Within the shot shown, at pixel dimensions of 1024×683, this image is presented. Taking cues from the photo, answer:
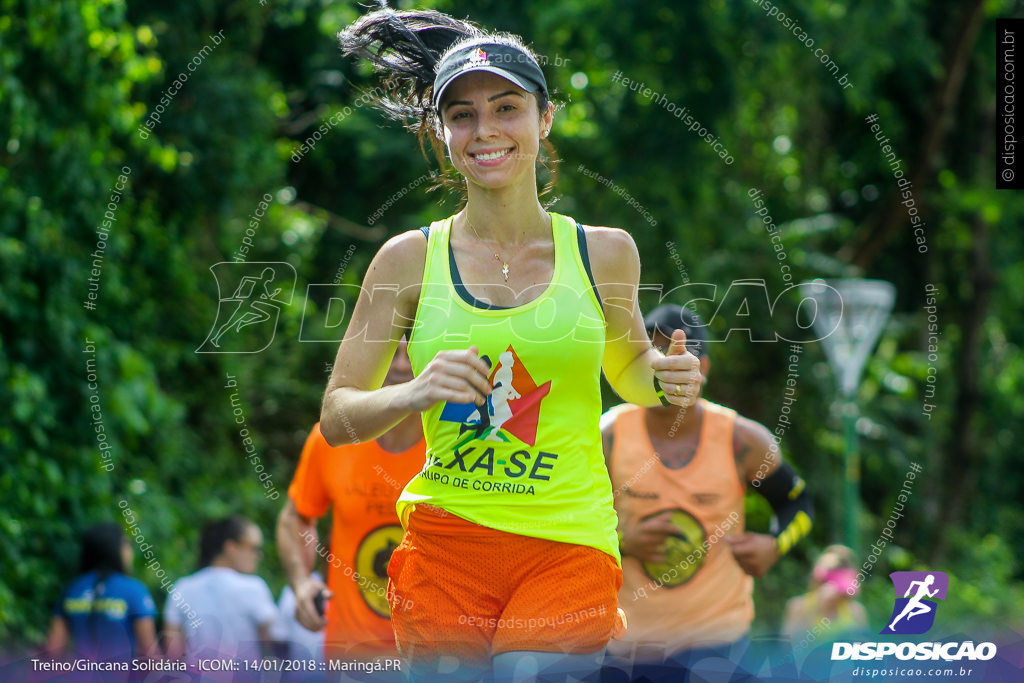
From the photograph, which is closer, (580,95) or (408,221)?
(408,221)

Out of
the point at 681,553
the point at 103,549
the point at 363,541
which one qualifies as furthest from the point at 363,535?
the point at 103,549

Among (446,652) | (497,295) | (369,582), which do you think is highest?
(497,295)

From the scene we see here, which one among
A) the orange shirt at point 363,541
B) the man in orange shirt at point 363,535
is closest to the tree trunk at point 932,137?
the man in orange shirt at point 363,535

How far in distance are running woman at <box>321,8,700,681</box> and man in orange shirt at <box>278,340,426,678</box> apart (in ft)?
4.03

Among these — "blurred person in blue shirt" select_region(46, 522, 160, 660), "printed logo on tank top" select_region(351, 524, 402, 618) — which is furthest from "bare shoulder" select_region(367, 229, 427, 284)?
"blurred person in blue shirt" select_region(46, 522, 160, 660)

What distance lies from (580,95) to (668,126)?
0.79m

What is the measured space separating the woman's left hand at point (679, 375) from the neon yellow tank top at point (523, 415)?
0.15 m

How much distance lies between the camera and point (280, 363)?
858cm

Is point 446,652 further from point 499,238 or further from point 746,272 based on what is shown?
point 746,272

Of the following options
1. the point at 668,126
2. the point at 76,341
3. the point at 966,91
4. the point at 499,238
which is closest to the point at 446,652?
the point at 499,238

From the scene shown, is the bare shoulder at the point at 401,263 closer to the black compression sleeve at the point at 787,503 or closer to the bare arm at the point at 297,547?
the bare arm at the point at 297,547

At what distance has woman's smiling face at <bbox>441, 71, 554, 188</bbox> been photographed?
235 cm

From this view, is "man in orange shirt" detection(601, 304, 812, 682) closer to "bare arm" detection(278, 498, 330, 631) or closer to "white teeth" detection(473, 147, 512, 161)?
"bare arm" detection(278, 498, 330, 631)

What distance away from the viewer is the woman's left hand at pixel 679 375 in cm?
235
